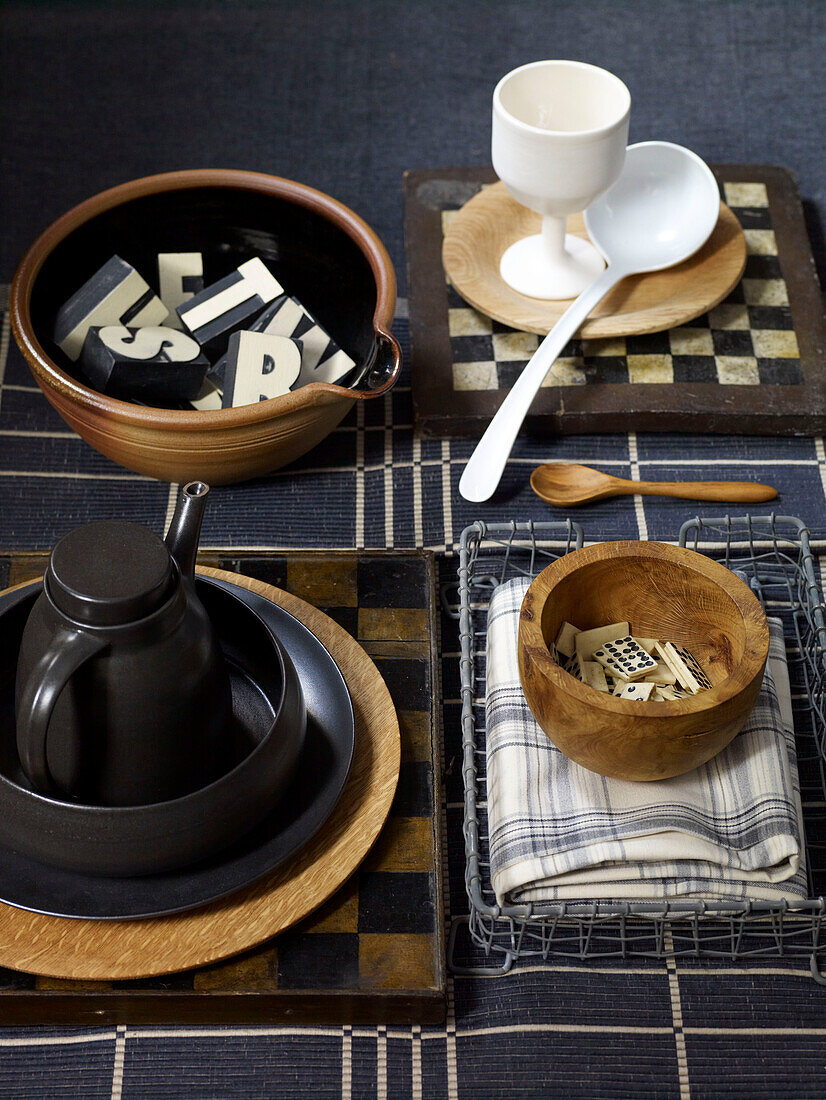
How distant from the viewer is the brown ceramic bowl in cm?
65

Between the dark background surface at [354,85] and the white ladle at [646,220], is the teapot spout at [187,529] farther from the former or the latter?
the dark background surface at [354,85]

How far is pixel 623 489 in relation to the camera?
0.72m

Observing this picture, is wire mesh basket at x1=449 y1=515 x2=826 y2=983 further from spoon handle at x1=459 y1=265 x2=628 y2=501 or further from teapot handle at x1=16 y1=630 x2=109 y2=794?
teapot handle at x1=16 y1=630 x2=109 y2=794

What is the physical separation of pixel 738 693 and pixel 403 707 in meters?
0.18

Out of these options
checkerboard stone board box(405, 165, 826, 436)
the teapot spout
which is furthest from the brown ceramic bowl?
the teapot spout

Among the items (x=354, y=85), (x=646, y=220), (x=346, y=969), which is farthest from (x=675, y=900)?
(x=354, y=85)

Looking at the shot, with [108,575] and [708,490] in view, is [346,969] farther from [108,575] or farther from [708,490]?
[708,490]

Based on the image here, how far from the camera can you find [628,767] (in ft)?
1.62

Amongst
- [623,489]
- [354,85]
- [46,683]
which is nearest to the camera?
[46,683]

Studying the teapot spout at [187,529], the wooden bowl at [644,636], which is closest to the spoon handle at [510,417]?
the wooden bowl at [644,636]

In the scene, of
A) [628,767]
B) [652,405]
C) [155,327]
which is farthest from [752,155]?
[628,767]

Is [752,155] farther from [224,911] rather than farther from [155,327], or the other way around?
[224,911]

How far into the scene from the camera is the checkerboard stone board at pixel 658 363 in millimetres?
750

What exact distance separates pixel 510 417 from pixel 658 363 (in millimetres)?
135
